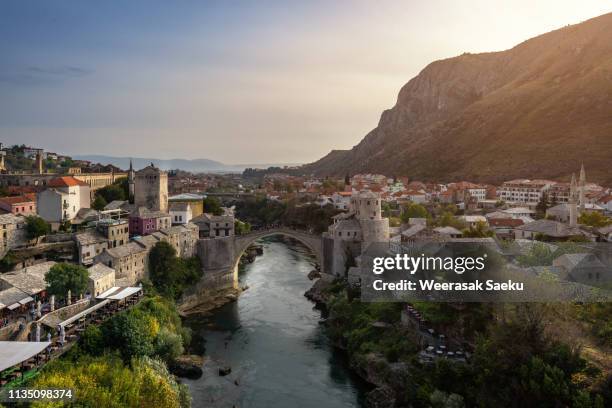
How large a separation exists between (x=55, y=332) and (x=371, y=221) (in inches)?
713

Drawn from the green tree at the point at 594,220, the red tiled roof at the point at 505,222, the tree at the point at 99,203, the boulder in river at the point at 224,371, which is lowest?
the boulder in river at the point at 224,371

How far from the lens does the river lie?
19.1m

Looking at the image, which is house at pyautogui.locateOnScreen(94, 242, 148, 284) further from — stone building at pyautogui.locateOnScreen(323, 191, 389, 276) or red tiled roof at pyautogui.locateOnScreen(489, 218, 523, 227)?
red tiled roof at pyautogui.locateOnScreen(489, 218, 523, 227)

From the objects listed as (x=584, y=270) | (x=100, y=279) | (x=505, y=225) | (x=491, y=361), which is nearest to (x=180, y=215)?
(x=100, y=279)

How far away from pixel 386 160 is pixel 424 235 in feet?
238

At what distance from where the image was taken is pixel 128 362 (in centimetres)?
1864

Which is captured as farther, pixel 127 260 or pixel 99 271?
pixel 127 260

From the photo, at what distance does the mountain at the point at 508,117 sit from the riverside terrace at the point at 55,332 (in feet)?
176

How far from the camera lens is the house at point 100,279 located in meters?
22.5

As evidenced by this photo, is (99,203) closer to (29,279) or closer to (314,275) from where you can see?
(314,275)

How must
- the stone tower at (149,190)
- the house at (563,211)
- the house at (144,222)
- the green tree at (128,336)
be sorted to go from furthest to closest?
the house at (563,211) < the stone tower at (149,190) < the house at (144,222) < the green tree at (128,336)

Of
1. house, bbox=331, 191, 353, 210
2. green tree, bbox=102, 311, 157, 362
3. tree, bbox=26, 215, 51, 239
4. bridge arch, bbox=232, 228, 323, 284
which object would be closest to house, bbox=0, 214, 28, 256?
tree, bbox=26, 215, 51, 239

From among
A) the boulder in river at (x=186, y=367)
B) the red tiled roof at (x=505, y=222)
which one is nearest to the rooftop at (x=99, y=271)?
the boulder in river at (x=186, y=367)

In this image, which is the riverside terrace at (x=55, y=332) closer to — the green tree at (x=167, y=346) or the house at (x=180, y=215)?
the green tree at (x=167, y=346)
